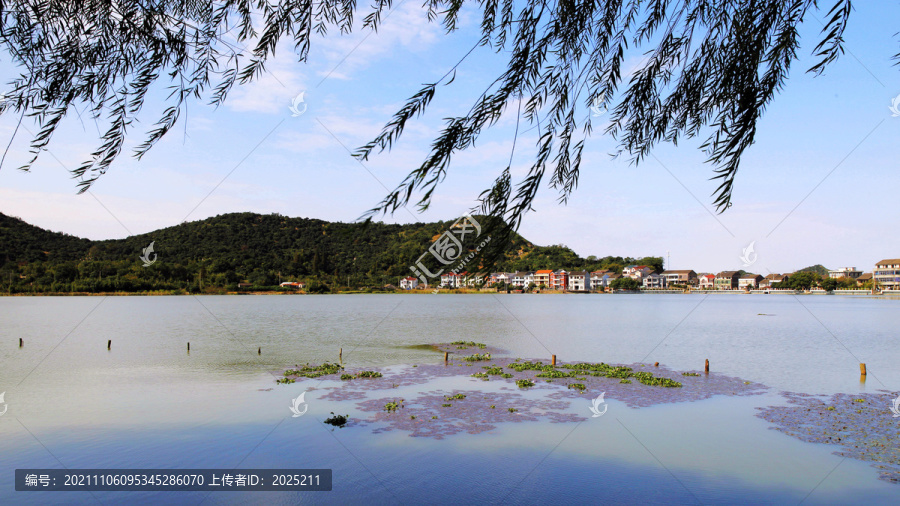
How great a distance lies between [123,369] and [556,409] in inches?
789

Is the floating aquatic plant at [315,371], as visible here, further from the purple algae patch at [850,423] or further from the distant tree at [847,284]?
the distant tree at [847,284]

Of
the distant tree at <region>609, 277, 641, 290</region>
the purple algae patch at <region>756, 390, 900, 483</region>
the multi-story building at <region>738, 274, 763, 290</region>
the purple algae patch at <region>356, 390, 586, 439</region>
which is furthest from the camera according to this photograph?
the multi-story building at <region>738, 274, 763, 290</region>

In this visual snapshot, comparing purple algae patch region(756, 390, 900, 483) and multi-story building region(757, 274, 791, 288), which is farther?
multi-story building region(757, 274, 791, 288)

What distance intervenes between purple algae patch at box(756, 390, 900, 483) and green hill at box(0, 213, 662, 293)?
52.2 meters

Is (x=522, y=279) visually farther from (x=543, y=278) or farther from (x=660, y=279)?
(x=660, y=279)

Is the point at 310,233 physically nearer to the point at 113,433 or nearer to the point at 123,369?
the point at 123,369

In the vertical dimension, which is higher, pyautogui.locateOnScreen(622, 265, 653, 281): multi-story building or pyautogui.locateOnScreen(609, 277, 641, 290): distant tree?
pyautogui.locateOnScreen(622, 265, 653, 281): multi-story building

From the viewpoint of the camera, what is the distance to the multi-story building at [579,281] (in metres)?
162

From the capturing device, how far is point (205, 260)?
9275cm

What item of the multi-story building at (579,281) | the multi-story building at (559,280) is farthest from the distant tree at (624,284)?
the multi-story building at (559,280)

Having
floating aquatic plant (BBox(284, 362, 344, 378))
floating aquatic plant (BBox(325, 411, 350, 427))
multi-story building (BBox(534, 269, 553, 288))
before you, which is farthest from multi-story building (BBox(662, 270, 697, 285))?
floating aquatic plant (BBox(325, 411, 350, 427))

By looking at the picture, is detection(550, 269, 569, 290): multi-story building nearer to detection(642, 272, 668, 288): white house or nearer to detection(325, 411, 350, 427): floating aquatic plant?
detection(642, 272, 668, 288): white house

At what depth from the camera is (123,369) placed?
24078 millimetres

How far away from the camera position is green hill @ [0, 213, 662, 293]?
78188 mm
